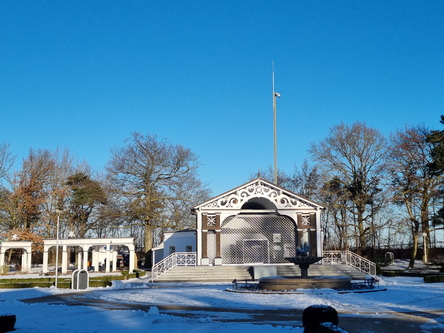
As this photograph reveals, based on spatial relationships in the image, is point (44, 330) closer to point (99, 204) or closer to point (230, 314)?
point (230, 314)

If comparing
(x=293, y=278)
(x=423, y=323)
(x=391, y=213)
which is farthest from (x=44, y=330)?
(x=391, y=213)

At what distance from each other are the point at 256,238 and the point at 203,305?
19.9m

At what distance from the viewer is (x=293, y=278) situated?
71.1ft

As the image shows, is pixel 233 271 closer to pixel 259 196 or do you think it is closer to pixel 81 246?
pixel 259 196

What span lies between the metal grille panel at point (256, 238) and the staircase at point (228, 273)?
4402 millimetres

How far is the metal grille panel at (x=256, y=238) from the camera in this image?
3588 cm

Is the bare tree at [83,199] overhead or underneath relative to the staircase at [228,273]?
overhead

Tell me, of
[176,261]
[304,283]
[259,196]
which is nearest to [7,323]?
[304,283]

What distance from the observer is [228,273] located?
100ft

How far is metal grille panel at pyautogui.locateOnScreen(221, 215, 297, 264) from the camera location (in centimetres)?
3588

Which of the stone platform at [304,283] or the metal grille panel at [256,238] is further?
the metal grille panel at [256,238]

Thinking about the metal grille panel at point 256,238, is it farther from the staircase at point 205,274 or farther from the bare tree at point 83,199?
the bare tree at point 83,199

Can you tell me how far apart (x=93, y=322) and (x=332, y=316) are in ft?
21.2

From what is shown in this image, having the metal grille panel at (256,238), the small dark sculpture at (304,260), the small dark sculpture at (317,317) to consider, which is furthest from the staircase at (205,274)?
the small dark sculpture at (317,317)
